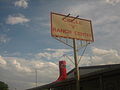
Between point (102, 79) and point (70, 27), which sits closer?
point (102, 79)

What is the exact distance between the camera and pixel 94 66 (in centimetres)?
2812

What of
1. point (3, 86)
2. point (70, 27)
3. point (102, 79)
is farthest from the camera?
point (3, 86)

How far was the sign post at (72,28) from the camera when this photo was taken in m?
17.7

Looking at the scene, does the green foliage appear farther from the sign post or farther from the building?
the sign post

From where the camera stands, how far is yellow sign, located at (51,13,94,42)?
17.8 metres

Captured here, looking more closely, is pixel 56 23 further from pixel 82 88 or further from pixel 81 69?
pixel 81 69

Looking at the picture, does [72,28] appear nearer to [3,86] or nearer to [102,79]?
[102,79]

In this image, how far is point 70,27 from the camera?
728 inches

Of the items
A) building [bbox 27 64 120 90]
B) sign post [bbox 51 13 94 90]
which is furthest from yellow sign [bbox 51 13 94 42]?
building [bbox 27 64 120 90]

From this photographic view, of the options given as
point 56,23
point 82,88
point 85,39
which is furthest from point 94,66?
point 56,23

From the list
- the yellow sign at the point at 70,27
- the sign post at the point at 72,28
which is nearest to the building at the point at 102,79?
the sign post at the point at 72,28

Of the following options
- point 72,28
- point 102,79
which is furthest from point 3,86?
point 102,79

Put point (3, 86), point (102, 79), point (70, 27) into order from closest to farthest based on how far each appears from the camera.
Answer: point (102, 79) → point (70, 27) → point (3, 86)

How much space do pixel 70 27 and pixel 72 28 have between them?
0.21 m
